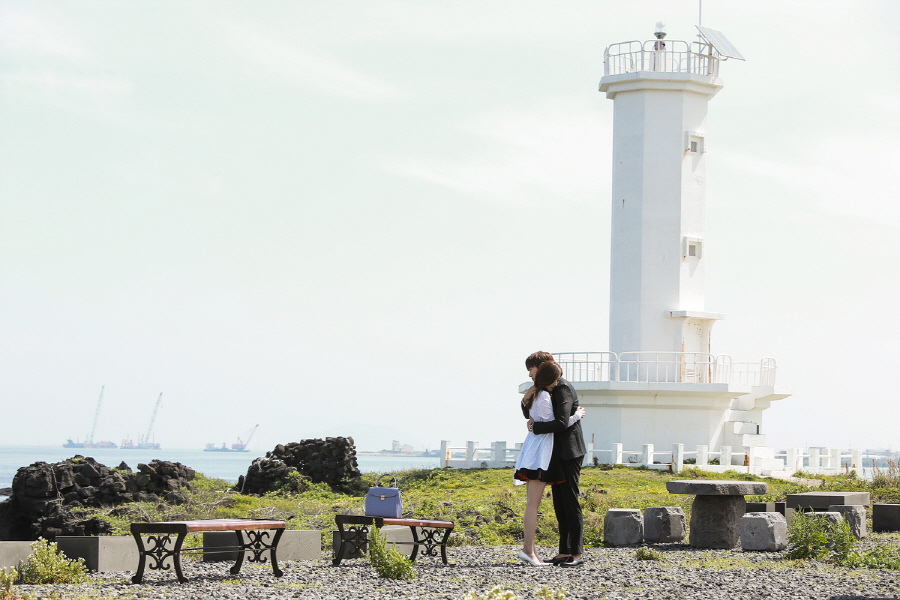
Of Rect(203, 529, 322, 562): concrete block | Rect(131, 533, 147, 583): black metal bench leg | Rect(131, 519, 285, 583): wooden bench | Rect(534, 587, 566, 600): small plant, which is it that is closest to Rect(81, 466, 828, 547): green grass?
Rect(203, 529, 322, 562): concrete block

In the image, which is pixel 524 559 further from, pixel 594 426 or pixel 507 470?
pixel 594 426

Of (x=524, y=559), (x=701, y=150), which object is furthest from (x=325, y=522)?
(x=701, y=150)

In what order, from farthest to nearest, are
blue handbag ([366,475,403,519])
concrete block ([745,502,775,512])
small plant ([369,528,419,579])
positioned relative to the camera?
concrete block ([745,502,775,512]), blue handbag ([366,475,403,519]), small plant ([369,528,419,579])

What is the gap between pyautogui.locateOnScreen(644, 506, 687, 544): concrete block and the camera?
1357 centimetres

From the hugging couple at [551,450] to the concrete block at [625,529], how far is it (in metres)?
2.78

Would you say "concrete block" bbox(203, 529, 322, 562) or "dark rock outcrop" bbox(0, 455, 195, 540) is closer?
"concrete block" bbox(203, 529, 322, 562)

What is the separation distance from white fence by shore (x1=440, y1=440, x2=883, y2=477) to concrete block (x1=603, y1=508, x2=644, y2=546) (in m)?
11.5

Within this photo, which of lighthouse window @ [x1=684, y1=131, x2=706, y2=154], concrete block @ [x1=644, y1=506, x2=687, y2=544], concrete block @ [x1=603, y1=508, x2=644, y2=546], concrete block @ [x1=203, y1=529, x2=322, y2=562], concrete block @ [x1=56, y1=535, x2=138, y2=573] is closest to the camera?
concrete block @ [x1=56, y1=535, x2=138, y2=573]

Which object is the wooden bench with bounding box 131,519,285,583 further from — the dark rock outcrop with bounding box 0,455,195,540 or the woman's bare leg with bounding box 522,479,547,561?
the dark rock outcrop with bounding box 0,455,195,540

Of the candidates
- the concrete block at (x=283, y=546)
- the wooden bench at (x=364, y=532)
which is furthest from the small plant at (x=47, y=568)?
the wooden bench at (x=364, y=532)

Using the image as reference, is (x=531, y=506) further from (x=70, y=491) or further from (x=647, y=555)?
(x=70, y=491)

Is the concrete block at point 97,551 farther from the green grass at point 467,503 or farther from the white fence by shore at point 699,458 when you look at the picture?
the white fence by shore at point 699,458

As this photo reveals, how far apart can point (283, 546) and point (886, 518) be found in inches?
346

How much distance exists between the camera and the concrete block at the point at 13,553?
9.98 metres
